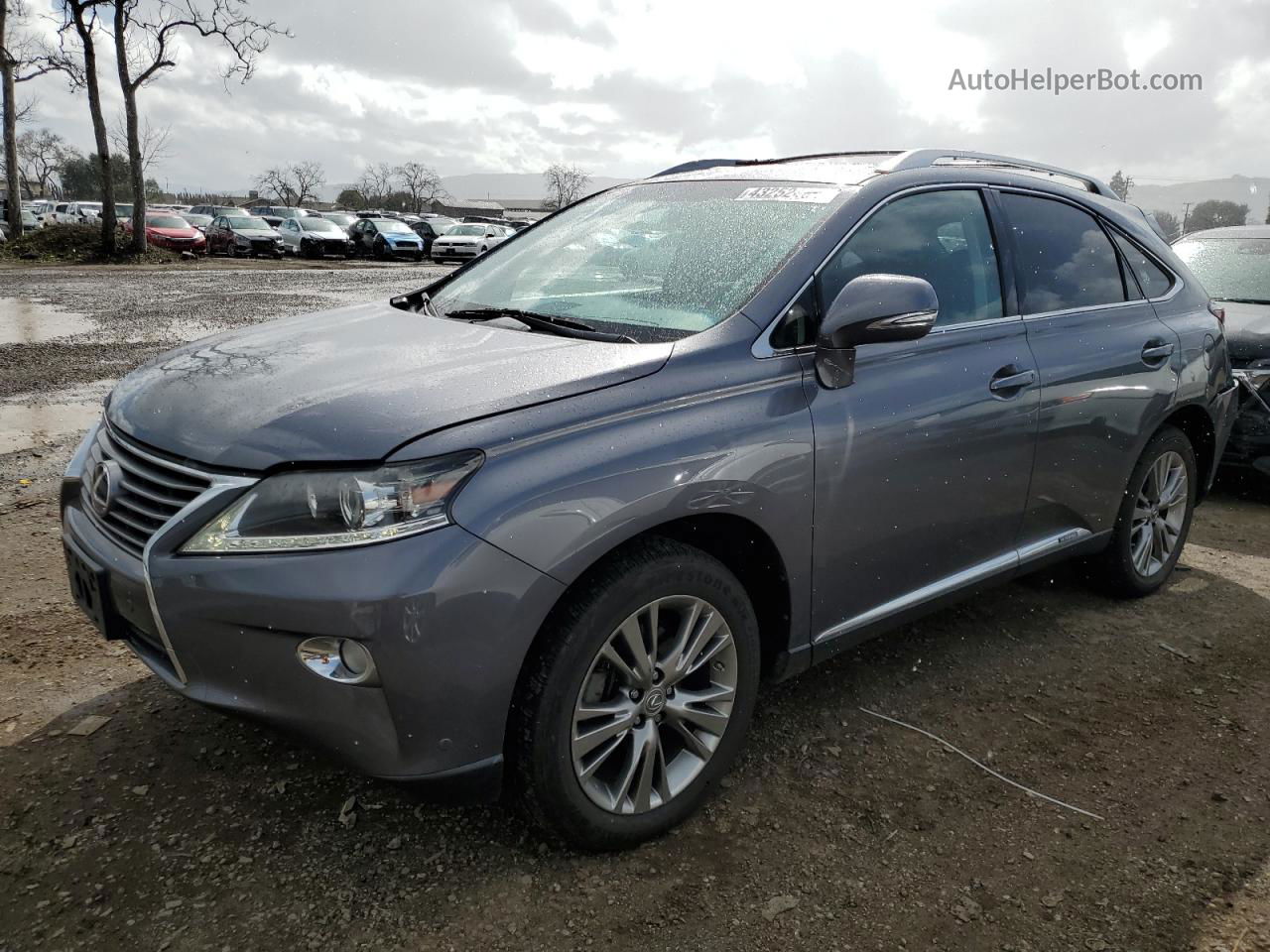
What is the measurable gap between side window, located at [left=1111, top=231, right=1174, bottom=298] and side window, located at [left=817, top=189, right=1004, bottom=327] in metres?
0.99

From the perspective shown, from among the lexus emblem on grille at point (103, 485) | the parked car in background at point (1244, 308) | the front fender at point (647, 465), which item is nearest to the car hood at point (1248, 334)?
the parked car in background at point (1244, 308)

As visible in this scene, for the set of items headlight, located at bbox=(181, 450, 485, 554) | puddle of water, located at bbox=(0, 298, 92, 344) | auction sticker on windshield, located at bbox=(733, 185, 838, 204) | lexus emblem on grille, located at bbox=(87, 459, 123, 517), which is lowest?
puddle of water, located at bbox=(0, 298, 92, 344)

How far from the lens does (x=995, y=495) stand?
3.27 metres

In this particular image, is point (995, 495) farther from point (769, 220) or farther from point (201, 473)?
point (201, 473)

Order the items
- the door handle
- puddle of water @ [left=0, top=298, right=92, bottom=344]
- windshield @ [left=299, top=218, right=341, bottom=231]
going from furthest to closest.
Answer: windshield @ [left=299, top=218, right=341, bottom=231], puddle of water @ [left=0, top=298, right=92, bottom=344], the door handle

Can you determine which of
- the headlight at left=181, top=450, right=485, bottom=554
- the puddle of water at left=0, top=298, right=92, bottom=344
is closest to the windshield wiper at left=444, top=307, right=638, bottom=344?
the headlight at left=181, top=450, right=485, bottom=554

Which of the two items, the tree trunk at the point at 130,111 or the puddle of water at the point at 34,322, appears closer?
the puddle of water at the point at 34,322

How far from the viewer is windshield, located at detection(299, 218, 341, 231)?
31141 millimetres

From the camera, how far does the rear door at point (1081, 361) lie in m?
3.46

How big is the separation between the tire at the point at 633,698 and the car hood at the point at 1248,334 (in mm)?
4623

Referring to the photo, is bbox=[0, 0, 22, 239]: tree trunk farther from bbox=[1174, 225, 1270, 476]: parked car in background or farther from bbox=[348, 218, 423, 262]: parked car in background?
bbox=[1174, 225, 1270, 476]: parked car in background

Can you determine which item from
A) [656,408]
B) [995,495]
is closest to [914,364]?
[995,495]

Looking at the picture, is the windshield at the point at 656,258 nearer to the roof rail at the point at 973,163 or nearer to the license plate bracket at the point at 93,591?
the roof rail at the point at 973,163

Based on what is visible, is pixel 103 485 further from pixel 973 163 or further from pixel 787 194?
pixel 973 163
